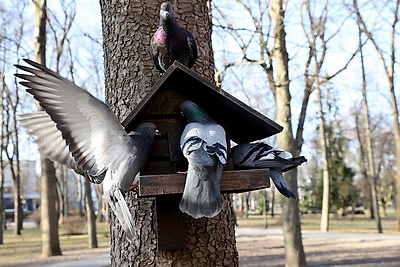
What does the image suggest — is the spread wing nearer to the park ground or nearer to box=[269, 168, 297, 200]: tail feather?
box=[269, 168, 297, 200]: tail feather

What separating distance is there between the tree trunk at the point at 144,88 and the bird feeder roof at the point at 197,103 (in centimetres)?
38

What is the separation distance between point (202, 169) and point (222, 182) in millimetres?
170

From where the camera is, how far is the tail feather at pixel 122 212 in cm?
162

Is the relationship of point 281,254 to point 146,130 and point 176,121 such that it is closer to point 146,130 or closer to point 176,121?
point 176,121

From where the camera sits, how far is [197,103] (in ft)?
6.59

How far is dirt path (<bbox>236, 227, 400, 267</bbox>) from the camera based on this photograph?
1091cm

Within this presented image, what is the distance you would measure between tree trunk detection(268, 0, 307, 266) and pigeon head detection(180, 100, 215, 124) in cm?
750

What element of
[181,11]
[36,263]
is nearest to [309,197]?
[36,263]

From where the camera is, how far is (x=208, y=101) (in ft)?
6.47

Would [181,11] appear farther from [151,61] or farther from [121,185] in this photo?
[121,185]

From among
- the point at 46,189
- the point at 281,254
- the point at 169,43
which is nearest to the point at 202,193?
the point at 169,43

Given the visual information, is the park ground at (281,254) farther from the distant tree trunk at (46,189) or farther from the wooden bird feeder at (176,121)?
the wooden bird feeder at (176,121)

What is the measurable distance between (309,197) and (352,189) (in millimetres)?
5557

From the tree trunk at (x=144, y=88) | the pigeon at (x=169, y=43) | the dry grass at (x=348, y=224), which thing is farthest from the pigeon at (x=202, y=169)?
the dry grass at (x=348, y=224)
